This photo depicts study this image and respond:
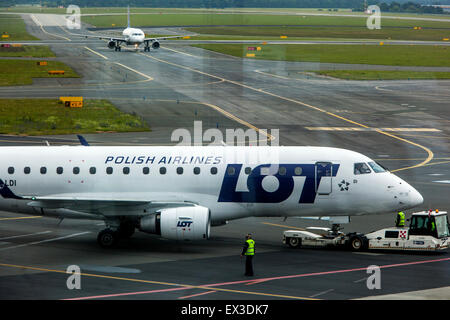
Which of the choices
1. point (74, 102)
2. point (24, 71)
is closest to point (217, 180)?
point (74, 102)

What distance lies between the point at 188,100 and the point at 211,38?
108871mm

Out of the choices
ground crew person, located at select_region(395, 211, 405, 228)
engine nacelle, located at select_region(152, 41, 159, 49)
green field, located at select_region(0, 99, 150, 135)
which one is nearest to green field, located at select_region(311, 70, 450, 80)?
green field, located at select_region(0, 99, 150, 135)

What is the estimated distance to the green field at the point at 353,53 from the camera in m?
140

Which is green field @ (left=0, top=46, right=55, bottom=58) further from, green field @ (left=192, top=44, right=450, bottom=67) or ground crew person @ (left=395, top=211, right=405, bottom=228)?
ground crew person @ (left=395, top=211, right=405, bottom=228)

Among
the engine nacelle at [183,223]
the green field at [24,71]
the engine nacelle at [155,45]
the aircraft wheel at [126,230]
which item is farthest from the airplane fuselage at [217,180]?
the engine nacelle at [155,45]

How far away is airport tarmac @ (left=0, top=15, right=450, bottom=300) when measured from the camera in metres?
28.4

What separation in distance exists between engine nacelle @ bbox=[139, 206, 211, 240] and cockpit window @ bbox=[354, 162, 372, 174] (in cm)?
749

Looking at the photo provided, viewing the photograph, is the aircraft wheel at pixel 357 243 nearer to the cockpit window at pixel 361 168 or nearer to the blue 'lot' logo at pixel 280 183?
the blue 'lot' logo at pixel 280 183

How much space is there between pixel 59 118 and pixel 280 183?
162 feet

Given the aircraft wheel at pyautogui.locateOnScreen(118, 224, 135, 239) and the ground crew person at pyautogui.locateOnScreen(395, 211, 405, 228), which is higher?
the ground crew person at pyautogui.locateOnScreen(395, 211, 405, 228)

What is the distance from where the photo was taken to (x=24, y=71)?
122 metres

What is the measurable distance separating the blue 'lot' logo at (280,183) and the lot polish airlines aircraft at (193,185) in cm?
5

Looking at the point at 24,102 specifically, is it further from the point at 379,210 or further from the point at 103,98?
the point at 379,210

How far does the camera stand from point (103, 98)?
94.1 metres
